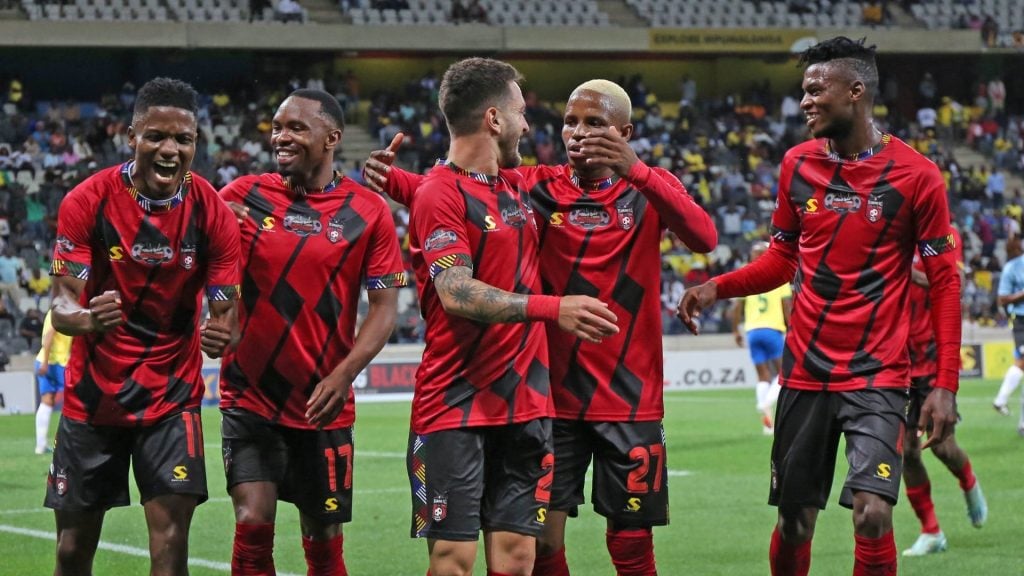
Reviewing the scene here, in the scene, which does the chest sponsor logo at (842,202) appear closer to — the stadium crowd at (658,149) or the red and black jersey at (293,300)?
the red and black jersey at (293,300)

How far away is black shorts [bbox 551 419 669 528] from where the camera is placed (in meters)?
6.68

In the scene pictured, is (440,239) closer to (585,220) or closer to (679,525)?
(585,220)

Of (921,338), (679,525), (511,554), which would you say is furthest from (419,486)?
(679,525)

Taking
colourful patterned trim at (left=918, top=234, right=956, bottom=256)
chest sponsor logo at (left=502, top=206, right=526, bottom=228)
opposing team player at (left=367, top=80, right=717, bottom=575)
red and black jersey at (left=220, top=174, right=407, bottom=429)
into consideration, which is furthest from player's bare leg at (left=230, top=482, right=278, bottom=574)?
colourful patterned trim at (left=918, top=234, right=956, bottom=256)

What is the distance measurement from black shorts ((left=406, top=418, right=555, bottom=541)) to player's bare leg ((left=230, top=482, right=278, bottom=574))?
105 cm

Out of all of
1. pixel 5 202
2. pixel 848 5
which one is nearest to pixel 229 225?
pixel 5 202

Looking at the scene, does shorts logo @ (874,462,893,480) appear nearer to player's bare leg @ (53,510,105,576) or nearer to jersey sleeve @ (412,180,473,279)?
jersey sleeve @ (412,180,473,279)

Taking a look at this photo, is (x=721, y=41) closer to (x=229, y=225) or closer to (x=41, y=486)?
(x=41, y=486)

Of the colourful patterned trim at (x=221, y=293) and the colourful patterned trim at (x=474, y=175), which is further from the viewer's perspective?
the colourful patterned trim at (x=221, y=293)

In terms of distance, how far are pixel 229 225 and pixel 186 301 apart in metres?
0.38

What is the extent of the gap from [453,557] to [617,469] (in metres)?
1.06

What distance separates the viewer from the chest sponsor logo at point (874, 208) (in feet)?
22.9

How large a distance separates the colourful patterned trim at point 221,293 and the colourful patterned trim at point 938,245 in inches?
120

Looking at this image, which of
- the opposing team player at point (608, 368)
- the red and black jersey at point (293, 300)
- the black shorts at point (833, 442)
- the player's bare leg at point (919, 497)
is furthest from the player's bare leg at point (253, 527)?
the player's bare leg at point (919, 497)
